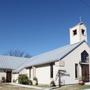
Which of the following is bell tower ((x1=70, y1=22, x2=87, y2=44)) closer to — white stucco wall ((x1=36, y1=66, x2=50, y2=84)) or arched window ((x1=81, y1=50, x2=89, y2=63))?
arched window ((x1=81, y1=50, x2=89, y2=63))

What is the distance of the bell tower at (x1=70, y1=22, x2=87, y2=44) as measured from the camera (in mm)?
35250

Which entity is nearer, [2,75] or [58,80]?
[58,80]

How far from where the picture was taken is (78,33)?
35250mm

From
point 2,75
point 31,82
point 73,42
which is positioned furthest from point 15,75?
point 73,42

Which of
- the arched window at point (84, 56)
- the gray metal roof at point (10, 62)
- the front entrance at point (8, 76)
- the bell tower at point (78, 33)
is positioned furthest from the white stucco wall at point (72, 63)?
the front entrance at point (8, 76)

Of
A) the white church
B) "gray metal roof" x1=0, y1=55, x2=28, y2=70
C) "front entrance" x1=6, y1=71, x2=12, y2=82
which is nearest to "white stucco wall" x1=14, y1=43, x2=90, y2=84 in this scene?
the white church

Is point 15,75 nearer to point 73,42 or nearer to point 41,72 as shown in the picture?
point 41,72

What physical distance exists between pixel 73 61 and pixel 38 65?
21.1ft

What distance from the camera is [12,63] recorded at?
160ft

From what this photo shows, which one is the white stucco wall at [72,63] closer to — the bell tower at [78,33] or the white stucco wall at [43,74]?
the bell tower at [78,33]

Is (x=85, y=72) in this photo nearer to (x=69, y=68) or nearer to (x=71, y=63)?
(x=71, y=63)

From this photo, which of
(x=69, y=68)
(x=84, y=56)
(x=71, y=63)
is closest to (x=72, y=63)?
(x=71, y=63)

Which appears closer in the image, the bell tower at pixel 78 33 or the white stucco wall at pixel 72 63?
the white stucco wall at pixel 72 63

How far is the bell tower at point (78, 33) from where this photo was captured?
116 feet
